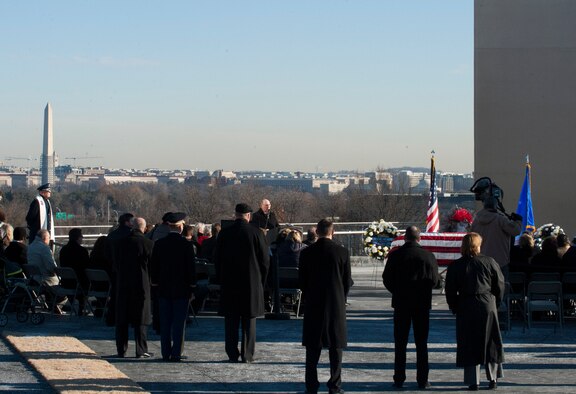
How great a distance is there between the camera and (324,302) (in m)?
10.3

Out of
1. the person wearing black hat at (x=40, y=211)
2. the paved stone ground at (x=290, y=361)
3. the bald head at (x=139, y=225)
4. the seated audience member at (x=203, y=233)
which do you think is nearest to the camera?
the paved stone ground at (x=290, y=361)

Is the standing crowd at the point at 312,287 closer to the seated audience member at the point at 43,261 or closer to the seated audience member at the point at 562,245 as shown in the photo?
the seated audience member at the point at 43,261

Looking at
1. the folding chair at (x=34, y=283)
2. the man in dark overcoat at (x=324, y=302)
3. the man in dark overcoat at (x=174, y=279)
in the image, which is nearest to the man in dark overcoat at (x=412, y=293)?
the man in dark overcoat at (x=324, y=302)

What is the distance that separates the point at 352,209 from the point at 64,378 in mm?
66956

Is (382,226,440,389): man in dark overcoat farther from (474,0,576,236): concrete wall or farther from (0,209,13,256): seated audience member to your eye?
(474,0,576,236): concrete wall

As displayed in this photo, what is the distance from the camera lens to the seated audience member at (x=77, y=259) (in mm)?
16625

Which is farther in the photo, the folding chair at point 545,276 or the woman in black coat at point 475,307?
the folding chair at point 545,276

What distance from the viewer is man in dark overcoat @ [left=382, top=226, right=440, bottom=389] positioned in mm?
10719

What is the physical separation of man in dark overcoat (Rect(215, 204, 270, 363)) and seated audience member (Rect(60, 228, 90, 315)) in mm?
4899

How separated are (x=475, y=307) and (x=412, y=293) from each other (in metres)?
0.61

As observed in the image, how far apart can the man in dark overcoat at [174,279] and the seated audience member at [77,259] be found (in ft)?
14.6

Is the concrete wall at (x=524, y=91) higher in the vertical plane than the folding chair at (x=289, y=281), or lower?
higher

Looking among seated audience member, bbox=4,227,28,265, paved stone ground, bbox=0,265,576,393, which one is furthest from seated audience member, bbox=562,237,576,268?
seated audience member, bbox=4,227,28,265

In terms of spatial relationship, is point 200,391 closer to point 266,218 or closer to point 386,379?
point 386,379
